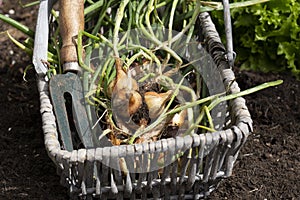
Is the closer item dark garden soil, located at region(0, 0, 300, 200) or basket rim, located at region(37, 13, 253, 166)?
basket rim, located at region(37, 13, 253, 166)

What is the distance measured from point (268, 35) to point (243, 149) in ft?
1.53

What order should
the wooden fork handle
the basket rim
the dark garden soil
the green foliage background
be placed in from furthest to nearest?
the green foliage background < the dark garden soil < the wooden fork handle < the basket rim

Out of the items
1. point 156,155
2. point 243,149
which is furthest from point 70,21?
point 243,149

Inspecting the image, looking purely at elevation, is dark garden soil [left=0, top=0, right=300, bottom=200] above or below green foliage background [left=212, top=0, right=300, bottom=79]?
below

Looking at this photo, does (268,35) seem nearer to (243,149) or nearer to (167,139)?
(243,149)

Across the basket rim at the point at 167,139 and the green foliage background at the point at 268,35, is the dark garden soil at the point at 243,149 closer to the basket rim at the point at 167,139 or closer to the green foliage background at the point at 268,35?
the green foliage background at the point at 268,35

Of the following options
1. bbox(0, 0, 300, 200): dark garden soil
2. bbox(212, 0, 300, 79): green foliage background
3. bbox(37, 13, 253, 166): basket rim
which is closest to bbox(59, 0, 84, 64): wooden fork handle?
bbox(37, 13, 253, 166): basket rim

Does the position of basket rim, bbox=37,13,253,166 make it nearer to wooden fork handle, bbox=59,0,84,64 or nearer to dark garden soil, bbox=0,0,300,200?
wooden fork handle, bbox=59,0,84,64

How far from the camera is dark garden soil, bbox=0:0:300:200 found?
1.91m

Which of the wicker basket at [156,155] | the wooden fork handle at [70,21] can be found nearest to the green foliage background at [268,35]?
the wicker basket at [156,155]

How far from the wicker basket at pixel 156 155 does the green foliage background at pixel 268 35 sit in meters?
0.52

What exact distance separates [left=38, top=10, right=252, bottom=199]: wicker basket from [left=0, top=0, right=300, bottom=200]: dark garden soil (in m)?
0.20

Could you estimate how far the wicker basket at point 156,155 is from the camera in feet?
5.03

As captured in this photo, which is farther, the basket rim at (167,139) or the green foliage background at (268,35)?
the green foliage background at (268,35)
